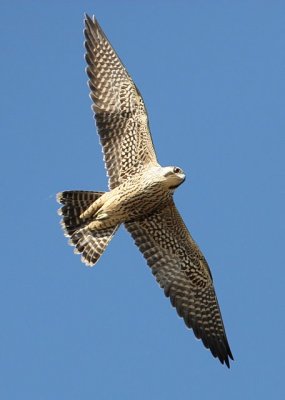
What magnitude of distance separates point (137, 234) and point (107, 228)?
0.59 meters

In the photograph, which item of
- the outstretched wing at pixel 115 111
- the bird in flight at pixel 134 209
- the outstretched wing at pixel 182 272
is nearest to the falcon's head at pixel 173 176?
the bird in flight at pixel 134 209

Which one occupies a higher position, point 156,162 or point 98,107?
point 98,107

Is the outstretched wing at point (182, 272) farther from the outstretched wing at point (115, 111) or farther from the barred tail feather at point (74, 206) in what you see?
the outstretched wing at point (115, 111)

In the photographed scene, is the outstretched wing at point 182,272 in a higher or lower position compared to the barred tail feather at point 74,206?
lower

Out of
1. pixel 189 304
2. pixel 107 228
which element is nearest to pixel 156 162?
pixel 107 228

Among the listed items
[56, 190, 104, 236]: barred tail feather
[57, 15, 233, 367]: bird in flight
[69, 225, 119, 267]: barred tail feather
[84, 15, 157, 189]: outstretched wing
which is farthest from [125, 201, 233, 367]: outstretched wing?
[84, 15, 157, 189]: outstretched wing

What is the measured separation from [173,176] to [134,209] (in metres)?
0.95

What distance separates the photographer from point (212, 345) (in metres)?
Answer: 13.4

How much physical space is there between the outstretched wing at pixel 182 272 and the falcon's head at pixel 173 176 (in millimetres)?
944

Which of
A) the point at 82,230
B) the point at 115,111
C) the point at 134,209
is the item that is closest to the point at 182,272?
the point at 134,209

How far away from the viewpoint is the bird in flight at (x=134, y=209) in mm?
12742

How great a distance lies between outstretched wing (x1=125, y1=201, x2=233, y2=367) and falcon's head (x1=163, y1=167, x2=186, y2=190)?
0.94 meters

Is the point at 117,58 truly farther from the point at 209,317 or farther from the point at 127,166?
the point at 209,317

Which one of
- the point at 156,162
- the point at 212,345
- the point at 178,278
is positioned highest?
the point at 156,162
